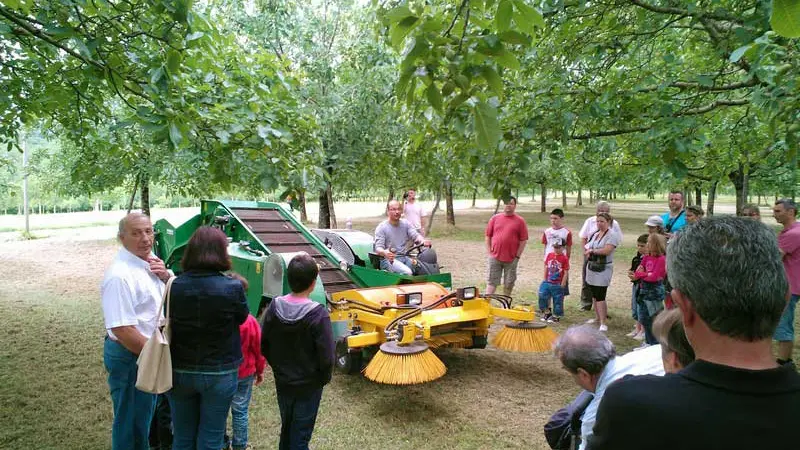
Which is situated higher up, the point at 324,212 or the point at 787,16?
the point at 787,16

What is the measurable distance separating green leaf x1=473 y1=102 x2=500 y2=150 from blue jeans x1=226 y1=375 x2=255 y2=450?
2564 mm

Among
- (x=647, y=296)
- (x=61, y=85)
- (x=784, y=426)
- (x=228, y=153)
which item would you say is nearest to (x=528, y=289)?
(x=647, y=296)

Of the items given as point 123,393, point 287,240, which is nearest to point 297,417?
point 123,393

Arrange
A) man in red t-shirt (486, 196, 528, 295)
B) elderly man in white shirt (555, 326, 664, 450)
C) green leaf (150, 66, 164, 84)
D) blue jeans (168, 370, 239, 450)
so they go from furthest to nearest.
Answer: man in red t-shirt (486, 196, 528, 295) < green leaf (150, 66, 164, 84) < blue jeans (168, 370, 239, 450) < elderly man in white shirt (555, 326, 664, 450)

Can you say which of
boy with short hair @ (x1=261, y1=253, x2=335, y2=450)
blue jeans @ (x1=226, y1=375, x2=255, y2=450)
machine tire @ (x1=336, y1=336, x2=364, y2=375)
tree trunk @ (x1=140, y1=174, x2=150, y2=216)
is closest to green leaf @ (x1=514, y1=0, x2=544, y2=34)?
boy with short hair @ (x1=261, y1=253, x2=335, y2=450)

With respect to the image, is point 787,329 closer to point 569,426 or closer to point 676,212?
point 676,212

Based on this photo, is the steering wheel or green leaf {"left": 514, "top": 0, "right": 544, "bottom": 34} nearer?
green leaf {"left": 514, "top": 0, "right": 544, "bottom": 34}

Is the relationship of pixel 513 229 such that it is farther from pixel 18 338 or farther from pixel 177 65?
pixel 18 338

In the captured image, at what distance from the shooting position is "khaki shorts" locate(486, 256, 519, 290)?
785 cm

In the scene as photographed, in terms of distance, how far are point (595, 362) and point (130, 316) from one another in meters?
2.30

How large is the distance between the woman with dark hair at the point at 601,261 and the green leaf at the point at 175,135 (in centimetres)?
524

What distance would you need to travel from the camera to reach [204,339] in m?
2.76

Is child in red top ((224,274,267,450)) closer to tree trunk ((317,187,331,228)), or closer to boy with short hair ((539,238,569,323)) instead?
boy with short hair ((539,238,569,323))

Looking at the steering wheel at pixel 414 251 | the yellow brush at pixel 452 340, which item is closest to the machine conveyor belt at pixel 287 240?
the steering wheel at pixel 414 251
